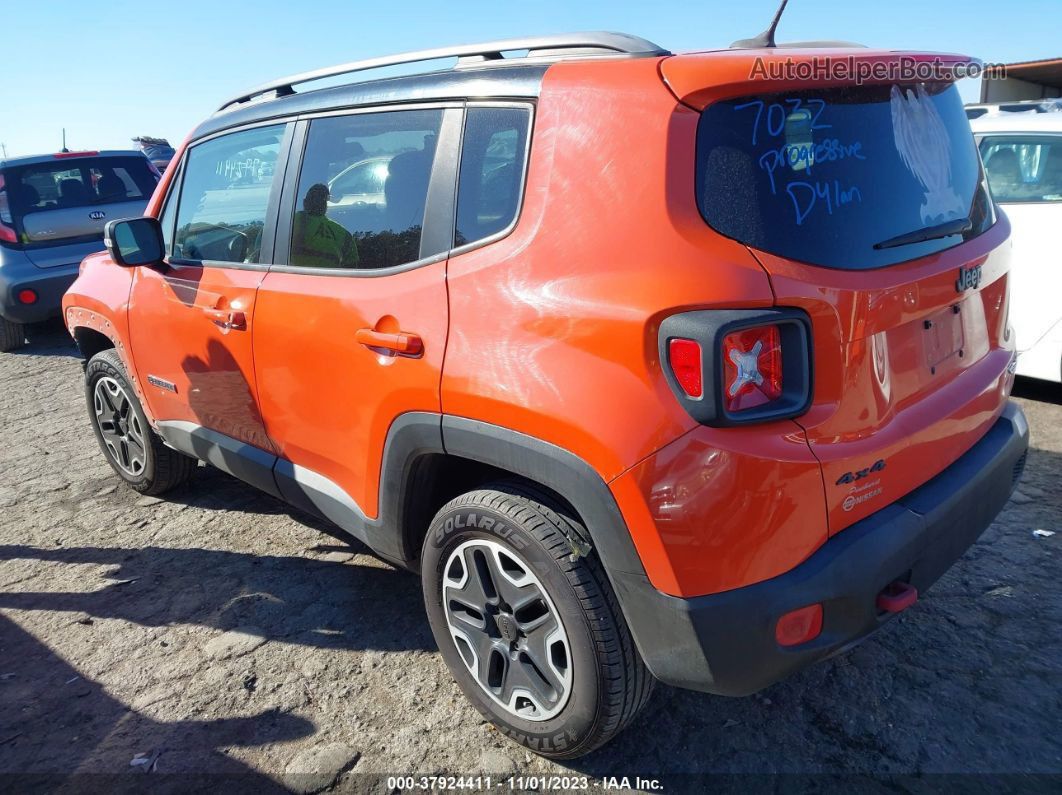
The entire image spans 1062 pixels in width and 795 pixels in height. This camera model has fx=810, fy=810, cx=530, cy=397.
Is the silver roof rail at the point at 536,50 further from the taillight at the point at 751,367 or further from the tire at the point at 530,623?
the tire at the point at 530,623

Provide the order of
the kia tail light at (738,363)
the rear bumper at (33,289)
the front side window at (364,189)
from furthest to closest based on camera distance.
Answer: the rear bumper at (33,289) < the front side window at (364,189) < the kia tail light at (738,363)

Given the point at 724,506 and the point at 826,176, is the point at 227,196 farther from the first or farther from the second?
the point at 724,506

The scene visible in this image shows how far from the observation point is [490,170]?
87.5 inches

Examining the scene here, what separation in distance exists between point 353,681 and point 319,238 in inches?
59.6

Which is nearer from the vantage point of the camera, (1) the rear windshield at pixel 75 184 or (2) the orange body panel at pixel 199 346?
(2) the orange body panel at pixel 199 346

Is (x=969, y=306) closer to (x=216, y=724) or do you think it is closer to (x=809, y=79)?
(x=809, y=79)

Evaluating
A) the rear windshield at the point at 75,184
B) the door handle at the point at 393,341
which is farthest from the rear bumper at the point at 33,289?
the door handle at the point at 393,341

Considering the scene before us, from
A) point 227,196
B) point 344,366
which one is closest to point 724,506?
point 344,366

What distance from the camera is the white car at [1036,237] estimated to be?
4.61 metres

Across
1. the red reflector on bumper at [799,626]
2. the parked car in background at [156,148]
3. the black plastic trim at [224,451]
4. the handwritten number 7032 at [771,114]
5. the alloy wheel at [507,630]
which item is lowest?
the alloy wheel at [507,630]

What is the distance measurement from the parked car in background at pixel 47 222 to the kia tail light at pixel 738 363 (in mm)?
7715

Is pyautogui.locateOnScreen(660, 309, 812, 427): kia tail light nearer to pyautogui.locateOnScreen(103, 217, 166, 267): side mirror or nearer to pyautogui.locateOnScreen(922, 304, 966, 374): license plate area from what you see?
pyautogui.locateOnScreen(922, 304, 966, 374): license plate area

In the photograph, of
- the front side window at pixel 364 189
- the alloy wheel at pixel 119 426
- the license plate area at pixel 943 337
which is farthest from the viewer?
the alloy wheel at pixel 119 426

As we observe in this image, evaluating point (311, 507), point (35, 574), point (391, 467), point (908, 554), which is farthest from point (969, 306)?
point (35, 574)
